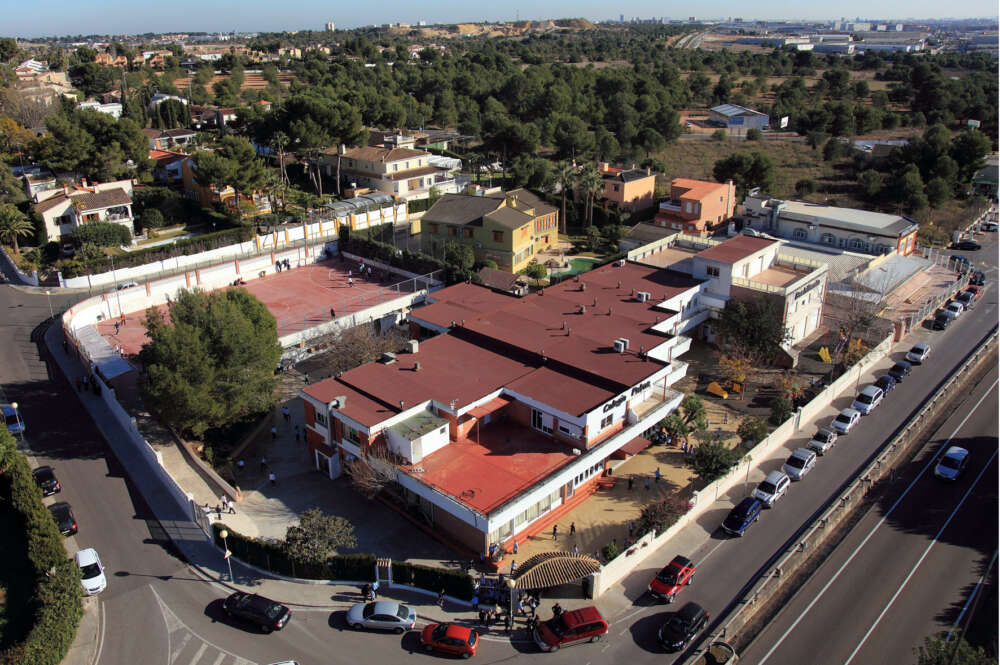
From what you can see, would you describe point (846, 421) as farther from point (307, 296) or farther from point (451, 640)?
point (307, 296)

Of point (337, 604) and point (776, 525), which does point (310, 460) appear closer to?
point (337, 604)

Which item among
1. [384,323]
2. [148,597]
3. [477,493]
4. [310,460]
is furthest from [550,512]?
[384,323]

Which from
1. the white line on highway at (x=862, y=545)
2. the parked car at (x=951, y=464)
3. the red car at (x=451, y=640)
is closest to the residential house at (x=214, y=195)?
the red car at (x=451, y=640)

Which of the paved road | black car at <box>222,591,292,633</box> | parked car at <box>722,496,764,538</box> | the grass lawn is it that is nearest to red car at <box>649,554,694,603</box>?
the paved road

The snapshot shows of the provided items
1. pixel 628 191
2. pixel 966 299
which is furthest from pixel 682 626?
pixel 628 191

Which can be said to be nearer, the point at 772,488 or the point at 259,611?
the point at 259,611

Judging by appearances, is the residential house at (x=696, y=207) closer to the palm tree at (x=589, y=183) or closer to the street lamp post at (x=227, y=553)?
the palm tree at (x=589, y=183)

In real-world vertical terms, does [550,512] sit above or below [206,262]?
below
